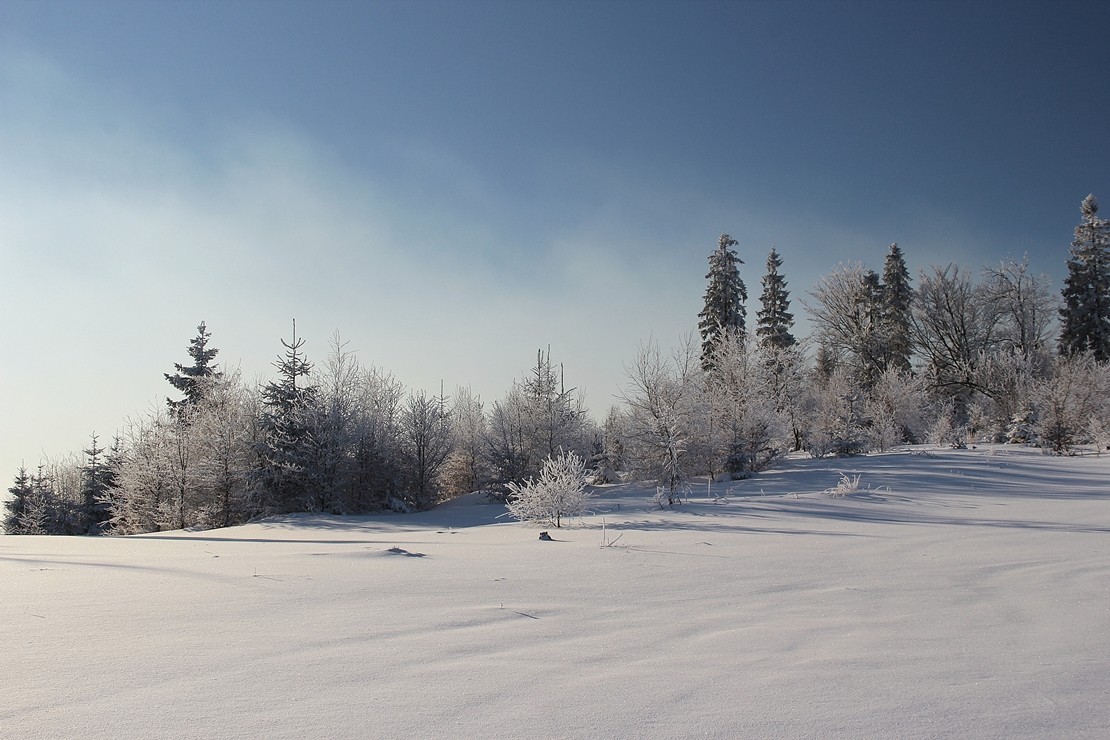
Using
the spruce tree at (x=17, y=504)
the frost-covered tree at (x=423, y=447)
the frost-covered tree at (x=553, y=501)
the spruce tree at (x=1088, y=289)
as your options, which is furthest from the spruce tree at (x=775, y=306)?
the spruce tree at (x=17, y=504)

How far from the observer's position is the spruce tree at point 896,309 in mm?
39188

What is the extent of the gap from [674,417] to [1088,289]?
116 ft

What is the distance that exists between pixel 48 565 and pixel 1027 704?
7.23m

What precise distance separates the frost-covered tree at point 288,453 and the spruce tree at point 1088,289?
4071 cm

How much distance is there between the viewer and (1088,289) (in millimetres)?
37562

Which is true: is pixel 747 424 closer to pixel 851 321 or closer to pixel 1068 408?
pixel 1068 408

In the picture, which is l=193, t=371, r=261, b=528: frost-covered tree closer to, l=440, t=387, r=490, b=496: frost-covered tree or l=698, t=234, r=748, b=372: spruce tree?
l=440, t=387, r=490, b=496: frost-covered tree

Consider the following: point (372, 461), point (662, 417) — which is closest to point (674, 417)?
point (662, 417)

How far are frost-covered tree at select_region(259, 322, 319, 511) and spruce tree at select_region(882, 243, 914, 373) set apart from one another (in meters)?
33.5

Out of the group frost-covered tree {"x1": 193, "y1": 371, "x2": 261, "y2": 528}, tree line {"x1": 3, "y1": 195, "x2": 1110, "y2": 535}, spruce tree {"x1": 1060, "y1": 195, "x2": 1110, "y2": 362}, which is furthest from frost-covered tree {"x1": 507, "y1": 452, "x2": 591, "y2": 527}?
spruce tree {"x1": 1060, "y1": 195, "x2": 1110, "y2": 362}

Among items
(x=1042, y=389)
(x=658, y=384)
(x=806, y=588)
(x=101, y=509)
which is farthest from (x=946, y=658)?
(x=101, y=509)

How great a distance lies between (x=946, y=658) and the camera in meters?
3.29

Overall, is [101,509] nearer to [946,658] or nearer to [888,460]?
[888,460]

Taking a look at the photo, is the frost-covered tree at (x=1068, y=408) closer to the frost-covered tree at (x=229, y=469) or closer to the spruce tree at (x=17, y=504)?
the frost-covered tree at (x=229, y=469)
